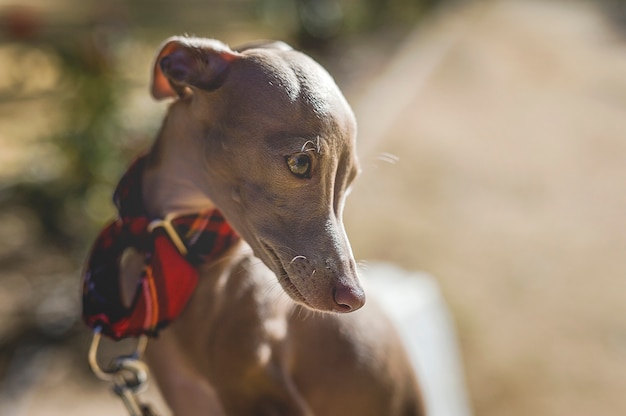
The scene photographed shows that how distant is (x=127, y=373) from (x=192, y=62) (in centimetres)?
48

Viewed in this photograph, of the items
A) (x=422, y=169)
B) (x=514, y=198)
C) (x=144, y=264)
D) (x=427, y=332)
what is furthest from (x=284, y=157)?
(x=422, y=169)

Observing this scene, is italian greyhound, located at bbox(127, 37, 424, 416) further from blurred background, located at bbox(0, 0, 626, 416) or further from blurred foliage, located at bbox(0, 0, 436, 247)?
blurred foliage, located at bbox(0, 0, 436, 247)

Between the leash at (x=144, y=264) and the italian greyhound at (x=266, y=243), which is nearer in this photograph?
the italian greyhound at (x=266, y=243)

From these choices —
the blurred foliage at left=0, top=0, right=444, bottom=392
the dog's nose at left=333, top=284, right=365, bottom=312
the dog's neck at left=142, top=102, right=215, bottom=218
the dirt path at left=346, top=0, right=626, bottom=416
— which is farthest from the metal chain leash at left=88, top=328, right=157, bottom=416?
the dirt path at left=346, top=0, right=626, bottom=416

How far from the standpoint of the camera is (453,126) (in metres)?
5.23

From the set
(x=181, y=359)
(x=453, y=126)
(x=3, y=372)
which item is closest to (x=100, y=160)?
(x=3, y=372)

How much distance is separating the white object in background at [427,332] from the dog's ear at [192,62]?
864 mm

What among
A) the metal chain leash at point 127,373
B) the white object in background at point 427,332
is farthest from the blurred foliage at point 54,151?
the metal chain leash at point 127,373

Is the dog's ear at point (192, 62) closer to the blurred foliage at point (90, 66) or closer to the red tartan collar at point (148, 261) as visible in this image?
the red tartan collar at point (148, 261)

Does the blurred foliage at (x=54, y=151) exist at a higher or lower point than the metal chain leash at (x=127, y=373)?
lower

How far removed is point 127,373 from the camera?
1.09 metres

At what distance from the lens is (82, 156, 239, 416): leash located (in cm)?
100

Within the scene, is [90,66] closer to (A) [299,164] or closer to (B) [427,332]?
(B) [427,332]

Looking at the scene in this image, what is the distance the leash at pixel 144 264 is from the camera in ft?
3.30
